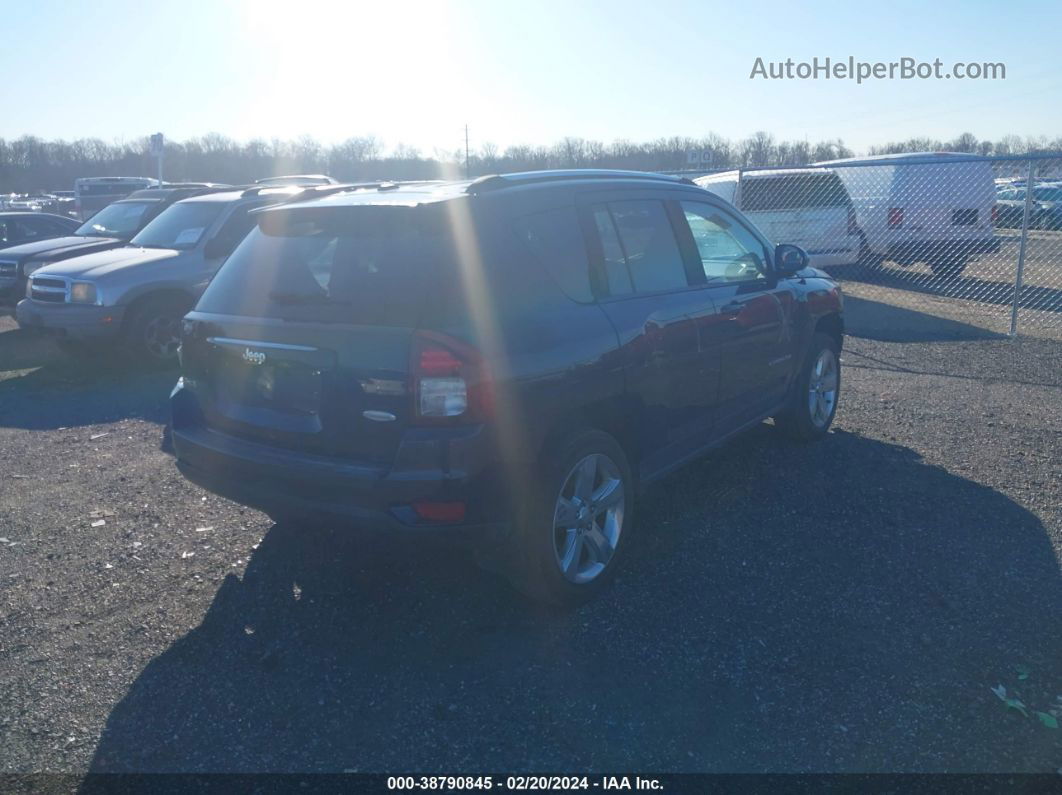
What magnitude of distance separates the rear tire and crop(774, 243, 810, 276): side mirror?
653cm

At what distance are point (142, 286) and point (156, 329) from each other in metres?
0.47

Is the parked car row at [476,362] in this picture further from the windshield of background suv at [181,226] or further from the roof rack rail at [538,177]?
the windshield of background suv at [181,226]

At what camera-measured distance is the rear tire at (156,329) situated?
9680 millimetres

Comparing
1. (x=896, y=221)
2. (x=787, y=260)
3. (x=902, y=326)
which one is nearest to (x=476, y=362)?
(x=787, y=260)

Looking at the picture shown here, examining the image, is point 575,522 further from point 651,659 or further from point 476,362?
point 476,362

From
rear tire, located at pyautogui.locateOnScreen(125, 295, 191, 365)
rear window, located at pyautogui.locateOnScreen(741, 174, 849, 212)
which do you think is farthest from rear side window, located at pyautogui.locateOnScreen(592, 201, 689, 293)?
rear window, located at pyautogui.locateOnScreen(741, 174, 849, 212)

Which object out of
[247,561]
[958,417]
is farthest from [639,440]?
[958,417]

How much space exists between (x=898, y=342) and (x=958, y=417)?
11.3 ft

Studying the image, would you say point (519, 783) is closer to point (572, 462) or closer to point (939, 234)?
point (572, 462)

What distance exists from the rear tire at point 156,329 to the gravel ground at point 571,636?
3.64 meters

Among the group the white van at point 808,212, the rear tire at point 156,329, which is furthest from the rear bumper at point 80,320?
the white van at point 808,212

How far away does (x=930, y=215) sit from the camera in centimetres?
1408

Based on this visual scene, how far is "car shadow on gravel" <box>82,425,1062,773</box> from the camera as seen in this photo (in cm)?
326

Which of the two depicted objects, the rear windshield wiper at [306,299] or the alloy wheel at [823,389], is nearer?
the rear windshield wiper at [306,299]
